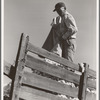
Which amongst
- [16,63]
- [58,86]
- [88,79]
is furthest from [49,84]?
[88,79]

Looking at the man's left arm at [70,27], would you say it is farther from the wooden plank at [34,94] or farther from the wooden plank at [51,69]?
the wooden plank at [34,94]

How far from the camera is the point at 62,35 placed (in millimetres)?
7316

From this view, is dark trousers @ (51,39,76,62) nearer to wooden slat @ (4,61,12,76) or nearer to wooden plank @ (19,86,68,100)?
wooden plank @ (19,86,68,100)

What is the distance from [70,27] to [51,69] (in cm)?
186

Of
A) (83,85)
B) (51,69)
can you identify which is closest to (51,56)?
(51,69)

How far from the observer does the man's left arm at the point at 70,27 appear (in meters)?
7.11

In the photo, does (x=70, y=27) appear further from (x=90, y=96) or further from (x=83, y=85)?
(x=90, y=96)

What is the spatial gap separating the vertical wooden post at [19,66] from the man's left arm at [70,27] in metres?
2.01

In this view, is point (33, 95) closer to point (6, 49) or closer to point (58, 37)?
point (6, 49)

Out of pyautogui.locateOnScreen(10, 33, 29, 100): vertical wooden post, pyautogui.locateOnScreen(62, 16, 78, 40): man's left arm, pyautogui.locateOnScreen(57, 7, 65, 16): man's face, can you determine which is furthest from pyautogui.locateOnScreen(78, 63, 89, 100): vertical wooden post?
pyautogui.locateOnScreen(57, 7, 65, 16): man's face

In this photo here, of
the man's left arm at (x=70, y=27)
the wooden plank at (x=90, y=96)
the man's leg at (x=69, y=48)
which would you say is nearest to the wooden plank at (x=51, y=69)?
the wooden plank at (x=90, y=96)

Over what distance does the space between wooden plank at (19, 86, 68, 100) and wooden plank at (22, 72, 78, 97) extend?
0.09 m

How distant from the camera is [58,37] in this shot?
7.44 meters

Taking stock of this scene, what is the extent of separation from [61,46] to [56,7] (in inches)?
38.7
